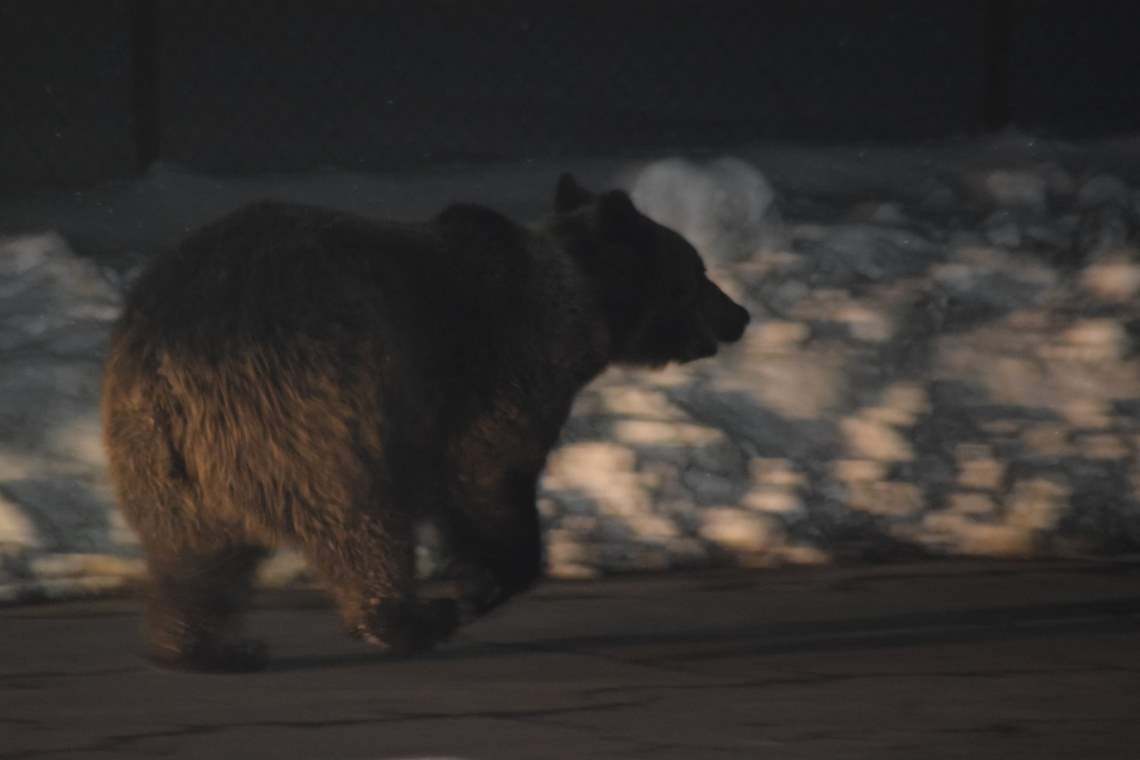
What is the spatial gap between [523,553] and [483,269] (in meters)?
0.82

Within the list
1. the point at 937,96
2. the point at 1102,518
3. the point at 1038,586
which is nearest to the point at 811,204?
the point at 937,96

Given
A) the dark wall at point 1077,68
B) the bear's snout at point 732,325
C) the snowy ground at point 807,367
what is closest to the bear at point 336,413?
the bear's snout at point 732,325

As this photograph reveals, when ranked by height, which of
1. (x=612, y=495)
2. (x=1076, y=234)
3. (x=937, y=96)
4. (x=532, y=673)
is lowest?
(x=532, y=673)

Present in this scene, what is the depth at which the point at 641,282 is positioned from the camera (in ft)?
24.9

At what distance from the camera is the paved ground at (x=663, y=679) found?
5633 mm

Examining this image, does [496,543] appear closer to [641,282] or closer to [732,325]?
[641,282]

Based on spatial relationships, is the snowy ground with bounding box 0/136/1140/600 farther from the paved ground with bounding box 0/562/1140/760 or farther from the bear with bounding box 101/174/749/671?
the bear with bounding box 101/174/749/671

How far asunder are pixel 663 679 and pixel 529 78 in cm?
834

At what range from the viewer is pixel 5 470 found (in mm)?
8523

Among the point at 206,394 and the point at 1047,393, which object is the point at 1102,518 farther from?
the point at 206,394

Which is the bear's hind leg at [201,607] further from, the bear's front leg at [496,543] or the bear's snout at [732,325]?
the bear's snout at [732,325]

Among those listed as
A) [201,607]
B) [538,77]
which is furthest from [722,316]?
[538,77]

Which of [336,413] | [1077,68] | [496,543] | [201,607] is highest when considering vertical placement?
[1077,68]

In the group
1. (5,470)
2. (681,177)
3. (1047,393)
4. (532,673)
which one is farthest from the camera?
(681,177)
